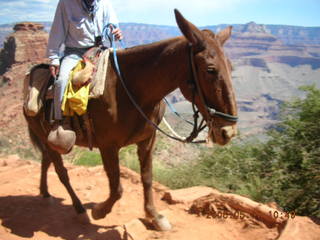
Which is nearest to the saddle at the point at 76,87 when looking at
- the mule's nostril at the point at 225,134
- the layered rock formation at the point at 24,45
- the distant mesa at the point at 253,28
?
the mule's nostril at the point at 225,134

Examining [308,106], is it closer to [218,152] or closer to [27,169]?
[218,152]

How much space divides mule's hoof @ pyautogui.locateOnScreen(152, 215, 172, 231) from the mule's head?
1.71 meters

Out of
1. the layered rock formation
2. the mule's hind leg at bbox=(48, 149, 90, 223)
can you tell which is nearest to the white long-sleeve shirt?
the mule's hind leg at bbox=(48, 149, 90, 223)

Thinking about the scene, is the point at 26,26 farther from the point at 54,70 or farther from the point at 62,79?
the point at 62,79

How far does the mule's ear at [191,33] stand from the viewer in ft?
8.69

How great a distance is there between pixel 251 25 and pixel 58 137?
20638 centimetres

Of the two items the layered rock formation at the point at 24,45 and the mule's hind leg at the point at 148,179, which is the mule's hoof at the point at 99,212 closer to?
the mule's hind leg at the point at 148,179

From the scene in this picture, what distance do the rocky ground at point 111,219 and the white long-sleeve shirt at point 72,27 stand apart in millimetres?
2206

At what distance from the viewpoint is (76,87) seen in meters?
3.41

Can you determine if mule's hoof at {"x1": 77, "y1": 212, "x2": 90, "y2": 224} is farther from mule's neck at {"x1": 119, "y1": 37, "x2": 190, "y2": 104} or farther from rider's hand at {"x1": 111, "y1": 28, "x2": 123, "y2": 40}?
rider's hand at {"x1": 111, "y1": 28, "x2": 123, "y2": 40}

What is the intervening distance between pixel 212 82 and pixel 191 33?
1.52 ft

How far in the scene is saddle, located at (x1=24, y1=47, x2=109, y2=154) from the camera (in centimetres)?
337
